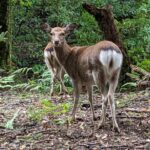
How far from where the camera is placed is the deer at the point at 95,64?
6832 mm

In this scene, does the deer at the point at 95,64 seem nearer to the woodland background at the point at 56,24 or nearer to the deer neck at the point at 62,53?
the deer neck at the point at 62,53

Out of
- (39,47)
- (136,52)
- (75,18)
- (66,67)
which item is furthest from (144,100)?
(39,47)

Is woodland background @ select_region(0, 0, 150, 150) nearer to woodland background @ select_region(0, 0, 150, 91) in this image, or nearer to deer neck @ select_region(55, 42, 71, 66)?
woodland background @ select_region(0, 0, 150, 91)

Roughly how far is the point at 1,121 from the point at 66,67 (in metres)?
1.51

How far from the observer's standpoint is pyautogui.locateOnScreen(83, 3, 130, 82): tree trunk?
11.8 metres

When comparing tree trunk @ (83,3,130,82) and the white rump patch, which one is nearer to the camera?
the white rump patch

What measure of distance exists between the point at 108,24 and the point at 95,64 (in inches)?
200

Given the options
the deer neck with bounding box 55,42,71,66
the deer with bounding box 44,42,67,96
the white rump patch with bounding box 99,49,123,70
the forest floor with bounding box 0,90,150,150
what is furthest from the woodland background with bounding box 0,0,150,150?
the white rump patch with bounding box 99,49,123,70

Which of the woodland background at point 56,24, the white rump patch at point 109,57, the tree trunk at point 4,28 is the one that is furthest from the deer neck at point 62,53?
the tree trunk at point 4,28

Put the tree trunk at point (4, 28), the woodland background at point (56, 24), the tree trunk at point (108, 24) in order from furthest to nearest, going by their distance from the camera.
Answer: the woodland background at point (56, 24)
the tree trunk at point (4, 28)
the tree trunk at point (108, 24)

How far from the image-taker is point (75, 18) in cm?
1766

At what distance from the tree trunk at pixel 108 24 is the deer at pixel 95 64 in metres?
3.23

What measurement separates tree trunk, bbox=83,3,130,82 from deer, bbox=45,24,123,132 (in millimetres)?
3227

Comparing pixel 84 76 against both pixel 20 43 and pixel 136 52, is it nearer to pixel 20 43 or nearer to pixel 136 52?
pixel 136 52
